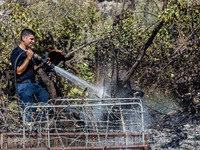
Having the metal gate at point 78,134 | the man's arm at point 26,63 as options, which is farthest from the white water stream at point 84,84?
the man's arm at point 26,63

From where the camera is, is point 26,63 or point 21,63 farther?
point 21,63

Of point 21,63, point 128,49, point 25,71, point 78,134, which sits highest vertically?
point 128,49

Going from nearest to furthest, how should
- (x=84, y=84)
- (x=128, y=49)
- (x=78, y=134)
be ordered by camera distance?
1. (x=78, y=134)
2. (x=84, y=84)
3. (x=128, y=49)

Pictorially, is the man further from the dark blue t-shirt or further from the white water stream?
the white water stream

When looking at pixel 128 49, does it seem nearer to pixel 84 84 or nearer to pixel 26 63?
pixel 84 84

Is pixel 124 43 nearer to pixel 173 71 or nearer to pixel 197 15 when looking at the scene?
pixel 173 71

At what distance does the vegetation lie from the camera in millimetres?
6246

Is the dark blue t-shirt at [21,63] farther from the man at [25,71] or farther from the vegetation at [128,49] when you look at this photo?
the vegetation at [128,49]

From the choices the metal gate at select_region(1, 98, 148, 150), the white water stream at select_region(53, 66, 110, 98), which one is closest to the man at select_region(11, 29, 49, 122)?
the metal gate at select_region(1, 98, 148, 150)

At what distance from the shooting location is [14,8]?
270 inches

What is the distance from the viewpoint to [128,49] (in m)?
6.84

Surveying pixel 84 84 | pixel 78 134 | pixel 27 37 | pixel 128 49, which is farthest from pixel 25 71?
pixel 128 49

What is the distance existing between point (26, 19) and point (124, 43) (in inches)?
95.4

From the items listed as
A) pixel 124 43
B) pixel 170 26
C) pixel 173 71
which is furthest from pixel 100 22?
pixel 173 71
